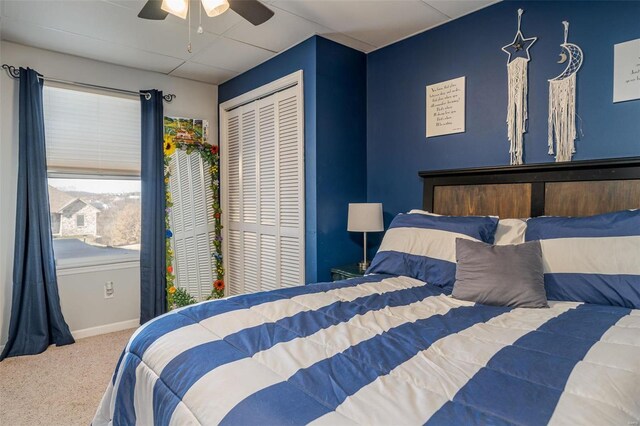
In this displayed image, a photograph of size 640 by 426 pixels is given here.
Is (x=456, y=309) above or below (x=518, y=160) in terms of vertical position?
below

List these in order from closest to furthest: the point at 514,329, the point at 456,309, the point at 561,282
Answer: the point at 514,329, the point at 456,309, the point at 561,282

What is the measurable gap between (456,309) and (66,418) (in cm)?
222

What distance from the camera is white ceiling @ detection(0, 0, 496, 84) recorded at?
2430 mm

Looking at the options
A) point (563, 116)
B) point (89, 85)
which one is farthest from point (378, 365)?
point (89, 85)

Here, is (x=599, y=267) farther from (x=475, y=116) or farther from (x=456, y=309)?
(x=475, y=116)

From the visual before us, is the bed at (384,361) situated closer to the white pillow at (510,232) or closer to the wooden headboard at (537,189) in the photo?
the wooden headboard at (537,189)

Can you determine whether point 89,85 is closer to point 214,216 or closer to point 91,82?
point 91,82

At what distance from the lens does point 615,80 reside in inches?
78.7

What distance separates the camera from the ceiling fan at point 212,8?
1735 mm

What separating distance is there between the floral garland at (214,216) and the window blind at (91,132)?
30 centimetres

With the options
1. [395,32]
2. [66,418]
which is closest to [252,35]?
[395,32]

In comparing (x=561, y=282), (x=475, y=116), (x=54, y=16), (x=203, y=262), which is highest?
(x=54, y=16)

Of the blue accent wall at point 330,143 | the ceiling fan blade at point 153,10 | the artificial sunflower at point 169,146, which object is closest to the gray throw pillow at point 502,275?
the blue accent wall at point 330,143

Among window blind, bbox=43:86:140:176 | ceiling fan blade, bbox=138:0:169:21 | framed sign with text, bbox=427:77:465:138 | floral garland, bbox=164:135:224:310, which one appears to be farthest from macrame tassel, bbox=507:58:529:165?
window blind, bbox=43:86:140:176
